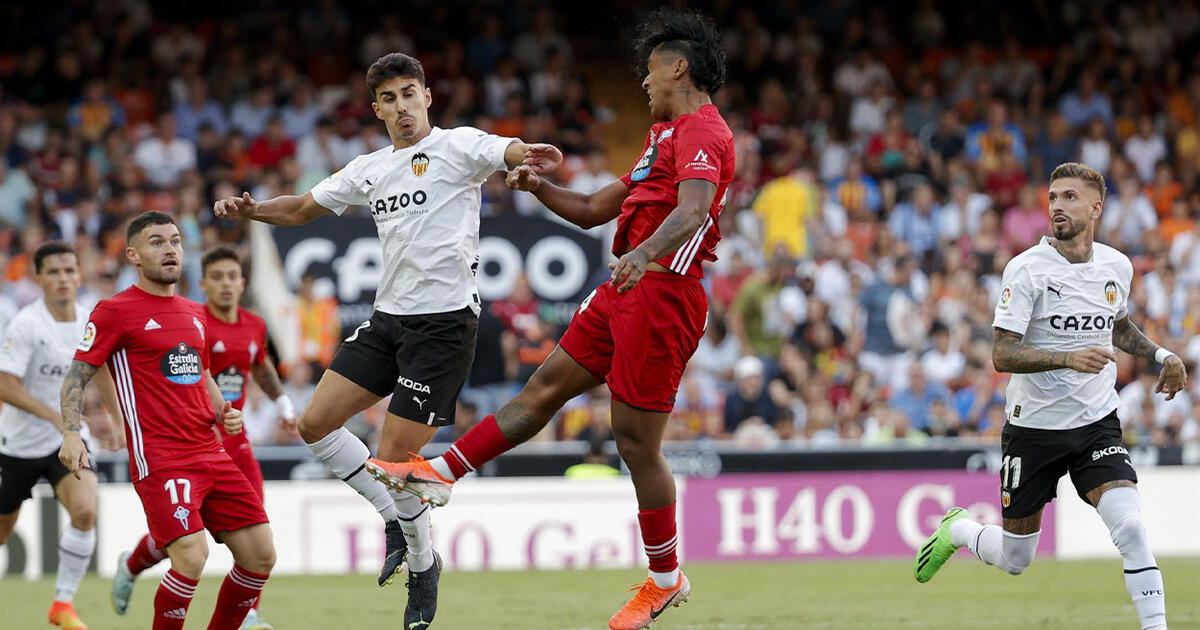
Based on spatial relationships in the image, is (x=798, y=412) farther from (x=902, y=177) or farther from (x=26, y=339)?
(x=26, y=339)

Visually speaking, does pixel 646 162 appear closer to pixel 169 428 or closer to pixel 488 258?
pixel 169 428

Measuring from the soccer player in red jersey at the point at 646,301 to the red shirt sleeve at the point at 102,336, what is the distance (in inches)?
64.2

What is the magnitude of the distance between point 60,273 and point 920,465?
942 cm

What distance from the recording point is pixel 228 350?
36.8 ft

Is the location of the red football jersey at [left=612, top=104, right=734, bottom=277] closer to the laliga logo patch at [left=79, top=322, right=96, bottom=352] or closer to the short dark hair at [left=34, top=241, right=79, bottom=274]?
the laliga logo patch at [left=79, top=322, right=96, bottom=352]

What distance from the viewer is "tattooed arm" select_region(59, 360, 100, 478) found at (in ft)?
28.0

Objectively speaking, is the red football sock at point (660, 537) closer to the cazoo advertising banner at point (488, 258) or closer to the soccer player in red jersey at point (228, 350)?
the soccer player in red jersey at point (228, 350)

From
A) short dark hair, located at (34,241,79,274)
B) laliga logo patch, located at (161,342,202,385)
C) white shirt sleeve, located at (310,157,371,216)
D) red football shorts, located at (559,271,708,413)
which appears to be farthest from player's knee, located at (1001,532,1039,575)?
short dark hair, located at (34,241,79,274)

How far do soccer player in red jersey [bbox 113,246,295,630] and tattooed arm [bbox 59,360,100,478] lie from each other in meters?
2.44

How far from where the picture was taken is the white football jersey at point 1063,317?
894 centimetres

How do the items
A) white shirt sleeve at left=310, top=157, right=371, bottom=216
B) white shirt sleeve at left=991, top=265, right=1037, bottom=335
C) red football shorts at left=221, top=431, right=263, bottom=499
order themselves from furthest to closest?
red football shorts at left=221, top=431, right=263, bottom=499 < white shirt sleeve at left=310, top=157, right=371, bottom=216 < white shirt sleeve at left=991, top=265, right=1037, bottom=335

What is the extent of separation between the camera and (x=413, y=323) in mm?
8797

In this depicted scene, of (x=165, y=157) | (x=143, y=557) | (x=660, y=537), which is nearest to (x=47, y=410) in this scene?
(x=143, y=557)

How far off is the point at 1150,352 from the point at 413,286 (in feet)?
13.6
